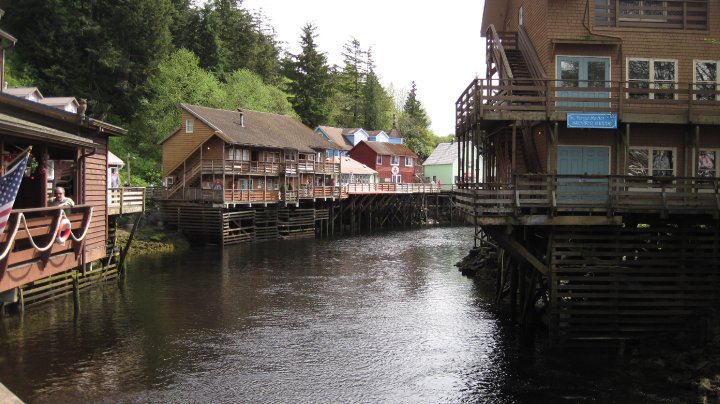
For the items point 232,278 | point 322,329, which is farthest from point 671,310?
point 232,278

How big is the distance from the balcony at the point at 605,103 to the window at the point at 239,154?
30302 mm

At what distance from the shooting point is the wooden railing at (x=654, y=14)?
59.8 ft

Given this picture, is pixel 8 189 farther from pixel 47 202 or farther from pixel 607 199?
pixel 607 199

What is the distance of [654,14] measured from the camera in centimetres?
1836

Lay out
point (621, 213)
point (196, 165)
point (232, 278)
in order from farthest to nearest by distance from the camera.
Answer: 1. point (196, 165)
2. point (232, 278)
3. point (621, 213)

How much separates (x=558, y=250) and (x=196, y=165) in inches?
1332

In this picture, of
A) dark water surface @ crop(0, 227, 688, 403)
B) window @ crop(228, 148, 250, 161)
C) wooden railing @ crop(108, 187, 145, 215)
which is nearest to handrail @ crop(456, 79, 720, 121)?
dark water surface @ crop(0, 227, 688, 403)

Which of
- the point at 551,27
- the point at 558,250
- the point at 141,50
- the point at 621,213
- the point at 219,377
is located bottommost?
the point at 219,377

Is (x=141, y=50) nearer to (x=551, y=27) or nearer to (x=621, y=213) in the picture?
(x=551, y=27)

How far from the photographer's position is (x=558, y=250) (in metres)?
16.1

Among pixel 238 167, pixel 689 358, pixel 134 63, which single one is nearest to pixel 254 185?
pixel 238 167

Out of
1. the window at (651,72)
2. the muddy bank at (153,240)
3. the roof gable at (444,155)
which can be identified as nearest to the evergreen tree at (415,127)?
the roof gable at (444,155)

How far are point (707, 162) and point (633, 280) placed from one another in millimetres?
4770

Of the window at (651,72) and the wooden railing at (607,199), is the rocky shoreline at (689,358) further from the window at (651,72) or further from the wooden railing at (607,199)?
the window at (651,72)
